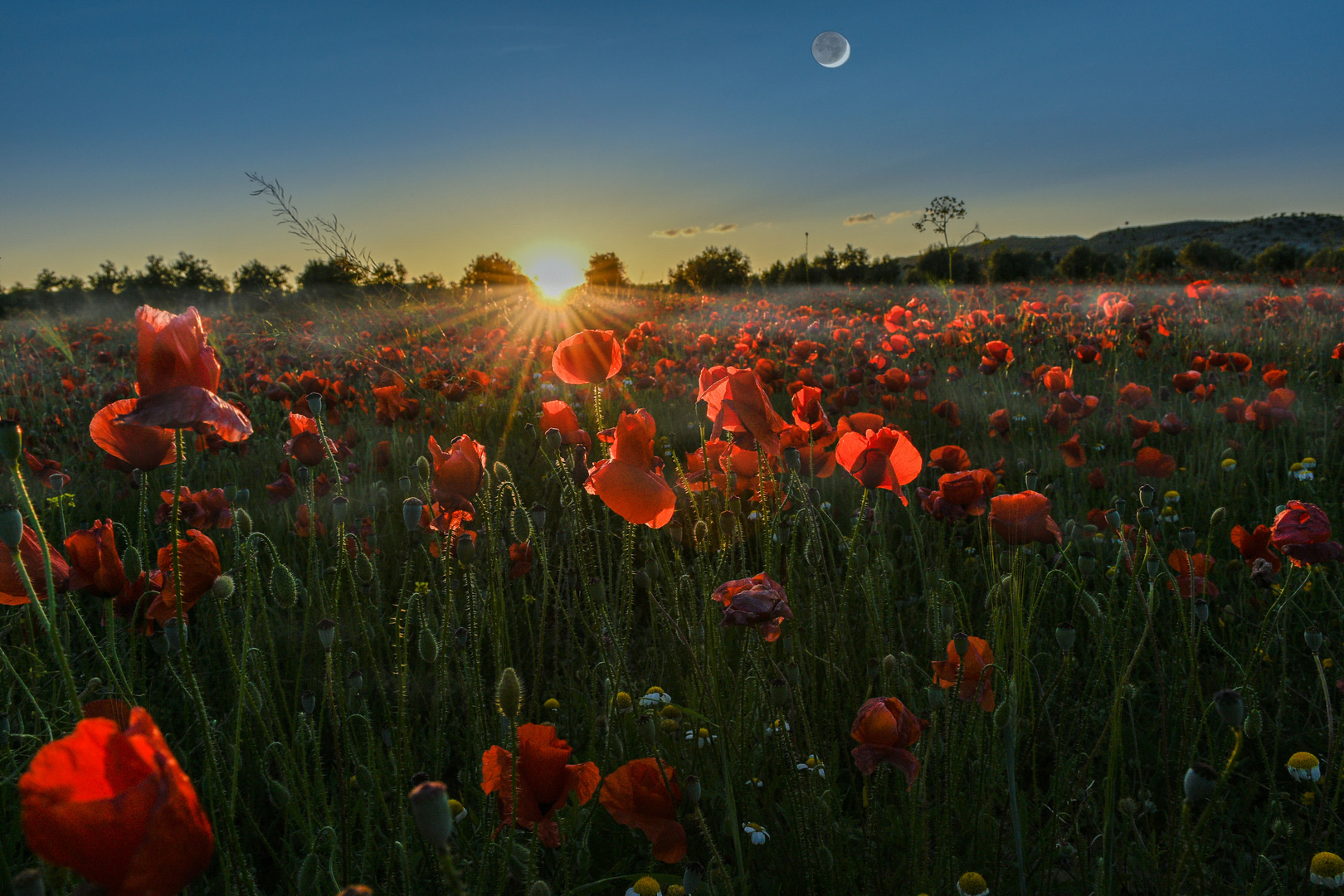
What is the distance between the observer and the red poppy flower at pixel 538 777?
1196 mm

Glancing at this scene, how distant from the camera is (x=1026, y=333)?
21.2ft

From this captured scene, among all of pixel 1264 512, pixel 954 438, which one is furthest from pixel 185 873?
pixel 954 438

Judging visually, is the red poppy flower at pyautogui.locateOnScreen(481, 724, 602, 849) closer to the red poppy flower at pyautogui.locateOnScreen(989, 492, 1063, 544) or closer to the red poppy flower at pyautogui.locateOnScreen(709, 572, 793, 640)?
the red poppy flower at pyautogui.locateOnScreen(709, 572, 793, 640)

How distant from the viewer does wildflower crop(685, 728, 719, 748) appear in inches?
62.4

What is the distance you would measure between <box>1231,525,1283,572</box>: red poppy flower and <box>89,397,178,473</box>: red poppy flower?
2283 mm

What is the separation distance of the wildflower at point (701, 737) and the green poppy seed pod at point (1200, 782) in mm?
868

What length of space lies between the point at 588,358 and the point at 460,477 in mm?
484

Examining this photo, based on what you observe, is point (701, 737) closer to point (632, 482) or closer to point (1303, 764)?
point (632, 482)

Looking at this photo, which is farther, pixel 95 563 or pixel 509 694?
pixel 95 563

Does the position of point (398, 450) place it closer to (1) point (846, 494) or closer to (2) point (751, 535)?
(2) point (751, 535)

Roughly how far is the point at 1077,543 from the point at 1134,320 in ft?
13.7

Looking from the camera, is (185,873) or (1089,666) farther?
(1089,666)

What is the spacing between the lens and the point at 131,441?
4.10 feet

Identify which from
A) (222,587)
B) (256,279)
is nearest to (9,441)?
(222,587)
